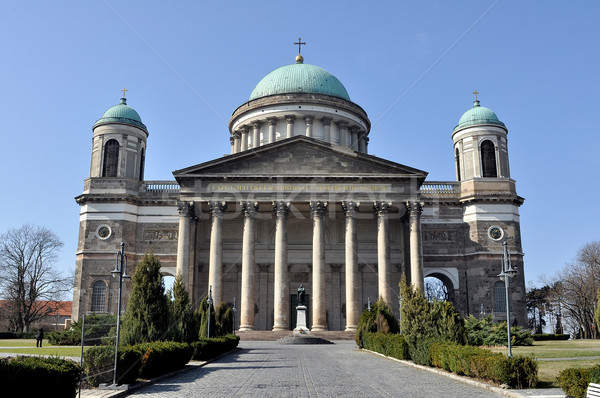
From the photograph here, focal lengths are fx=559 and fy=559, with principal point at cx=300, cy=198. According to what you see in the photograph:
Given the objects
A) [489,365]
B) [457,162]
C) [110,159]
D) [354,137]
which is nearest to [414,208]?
[457,162]

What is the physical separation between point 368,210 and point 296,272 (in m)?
8.94

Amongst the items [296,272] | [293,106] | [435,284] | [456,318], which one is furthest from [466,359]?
[435,284]

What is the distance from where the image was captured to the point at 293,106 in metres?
58.3

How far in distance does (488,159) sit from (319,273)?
21999 millimetres

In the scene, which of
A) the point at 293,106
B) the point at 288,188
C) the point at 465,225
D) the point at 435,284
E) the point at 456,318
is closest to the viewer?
the point at 456,318

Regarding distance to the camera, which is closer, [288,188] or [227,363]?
[227,363]

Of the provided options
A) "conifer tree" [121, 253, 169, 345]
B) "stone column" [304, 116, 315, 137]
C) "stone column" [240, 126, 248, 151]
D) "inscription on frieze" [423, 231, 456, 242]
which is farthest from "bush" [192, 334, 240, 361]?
"stone column" [240, 126, 248, 151]

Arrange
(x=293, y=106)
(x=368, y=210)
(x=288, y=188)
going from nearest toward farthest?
(x=288, y=188) → (x=368, y=210) → (x=293, y=106)

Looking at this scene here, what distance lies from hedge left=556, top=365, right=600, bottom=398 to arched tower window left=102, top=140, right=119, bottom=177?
47.2 m

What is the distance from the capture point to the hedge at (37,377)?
32.6 feet

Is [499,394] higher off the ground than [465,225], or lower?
lower

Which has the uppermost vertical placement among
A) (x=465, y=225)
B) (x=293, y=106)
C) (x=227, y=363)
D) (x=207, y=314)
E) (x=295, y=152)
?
(x=293, y=106)

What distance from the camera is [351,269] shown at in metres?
44.1

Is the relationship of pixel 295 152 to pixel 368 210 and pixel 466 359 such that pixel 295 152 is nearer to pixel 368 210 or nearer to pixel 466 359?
pixel 368 210
